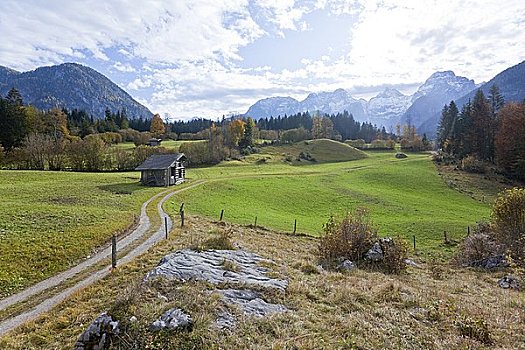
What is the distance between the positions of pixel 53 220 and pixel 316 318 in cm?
2812

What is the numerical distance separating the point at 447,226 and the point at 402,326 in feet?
114

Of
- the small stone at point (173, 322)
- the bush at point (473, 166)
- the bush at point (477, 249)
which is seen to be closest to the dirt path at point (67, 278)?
the small stone at point (173, 322)

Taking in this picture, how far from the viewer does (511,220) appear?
25625 mm

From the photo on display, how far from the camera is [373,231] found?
78.1 ft

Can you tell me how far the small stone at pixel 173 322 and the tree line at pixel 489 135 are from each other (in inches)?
3280

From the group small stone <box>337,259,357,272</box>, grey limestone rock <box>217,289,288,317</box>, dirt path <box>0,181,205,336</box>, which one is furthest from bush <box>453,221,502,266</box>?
dirt path <box>0,181,205,336</box>

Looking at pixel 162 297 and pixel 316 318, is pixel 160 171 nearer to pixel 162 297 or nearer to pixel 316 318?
pixel 162 297

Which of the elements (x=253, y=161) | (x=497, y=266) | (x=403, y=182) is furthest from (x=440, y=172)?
(x=497, y=266)

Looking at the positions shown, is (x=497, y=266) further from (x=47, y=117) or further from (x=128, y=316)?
(x=47, y=117)

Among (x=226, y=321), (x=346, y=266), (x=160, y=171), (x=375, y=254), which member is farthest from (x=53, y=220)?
(x=160, y=171)

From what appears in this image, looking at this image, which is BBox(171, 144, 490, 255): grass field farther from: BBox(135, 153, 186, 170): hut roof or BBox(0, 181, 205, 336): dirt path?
BBox(0, 181, 205, 336): dirt path

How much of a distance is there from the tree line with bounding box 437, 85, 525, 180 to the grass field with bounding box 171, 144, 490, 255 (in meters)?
14.8

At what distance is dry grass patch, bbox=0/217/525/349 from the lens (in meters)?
8.80

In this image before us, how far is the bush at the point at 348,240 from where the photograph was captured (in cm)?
2238
